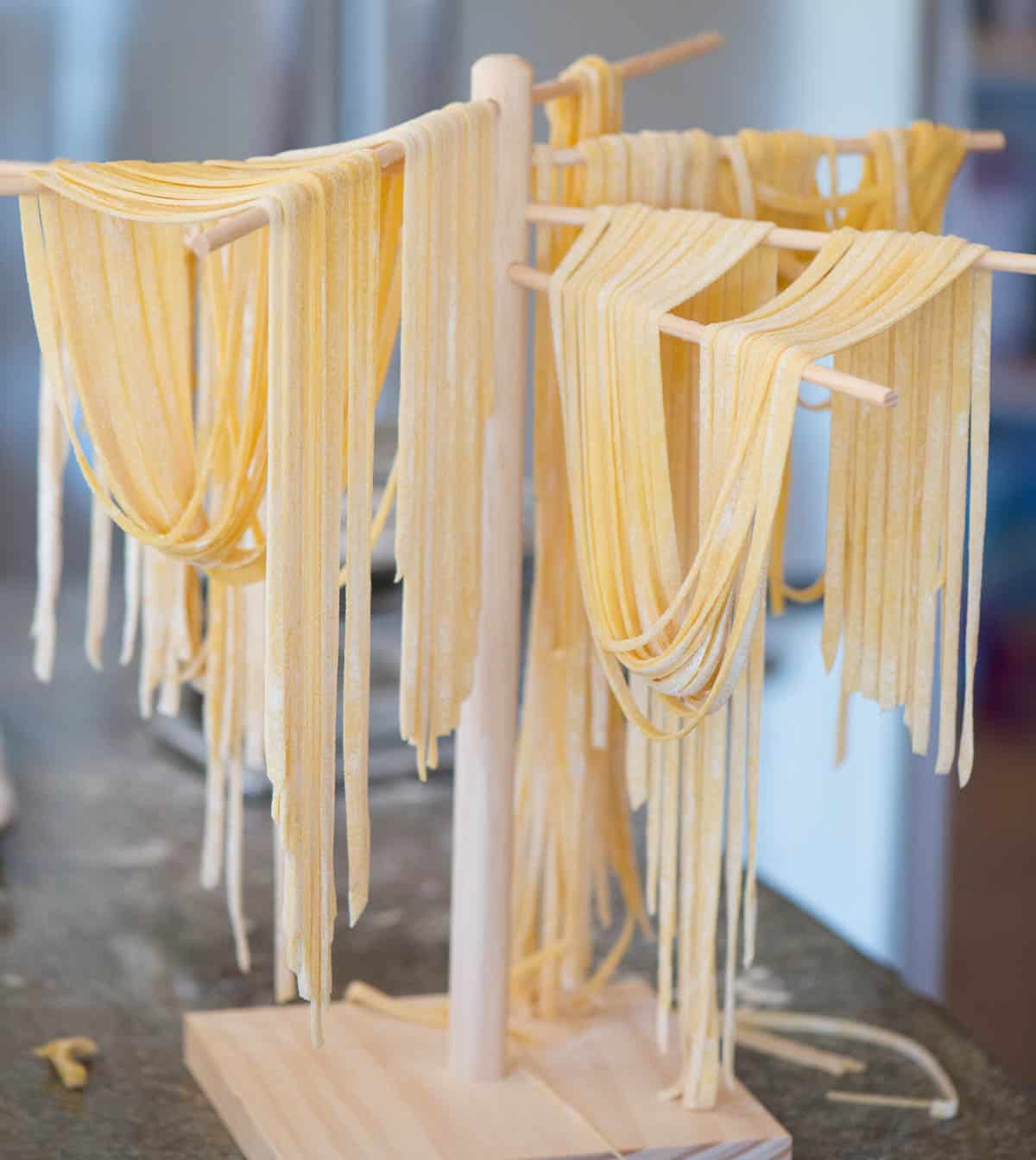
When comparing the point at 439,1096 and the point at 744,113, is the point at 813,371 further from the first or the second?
the point at 744,113

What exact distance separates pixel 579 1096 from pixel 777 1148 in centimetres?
9

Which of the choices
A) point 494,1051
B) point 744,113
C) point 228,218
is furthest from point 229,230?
point 744,113

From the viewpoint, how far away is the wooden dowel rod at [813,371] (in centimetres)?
57

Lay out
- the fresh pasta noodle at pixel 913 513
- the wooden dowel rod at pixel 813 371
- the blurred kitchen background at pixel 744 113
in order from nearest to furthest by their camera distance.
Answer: the wooden dowel rod at pixel 813 371
the fresh pasta noodle at pixel 913 513
the blurred kitchen background at pixel 744 113

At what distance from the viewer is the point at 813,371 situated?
2.00ft

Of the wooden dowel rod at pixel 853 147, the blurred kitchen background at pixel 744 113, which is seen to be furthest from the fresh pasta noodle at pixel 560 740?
the blurred kitchen background at pixel 744 113

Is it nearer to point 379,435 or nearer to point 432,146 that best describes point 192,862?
point 379,435

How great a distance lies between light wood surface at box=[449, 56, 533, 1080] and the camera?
0.78m

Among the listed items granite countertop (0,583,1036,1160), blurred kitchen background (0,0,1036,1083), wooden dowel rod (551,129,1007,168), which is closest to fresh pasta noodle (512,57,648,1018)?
wooden dowel rod (551,129,1007,168)

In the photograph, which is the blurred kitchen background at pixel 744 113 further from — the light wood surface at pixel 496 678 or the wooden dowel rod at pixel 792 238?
the wooden dowel rod at pixel 792 238

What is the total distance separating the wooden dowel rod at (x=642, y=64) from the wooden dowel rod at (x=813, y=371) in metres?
0.08

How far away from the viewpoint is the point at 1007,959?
1.96 m

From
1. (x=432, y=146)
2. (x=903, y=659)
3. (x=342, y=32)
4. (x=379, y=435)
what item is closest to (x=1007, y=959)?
(x=379, y=435)

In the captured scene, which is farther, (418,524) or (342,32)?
(342,32)
